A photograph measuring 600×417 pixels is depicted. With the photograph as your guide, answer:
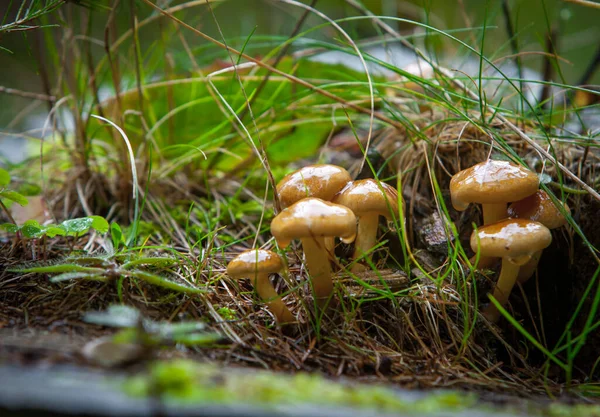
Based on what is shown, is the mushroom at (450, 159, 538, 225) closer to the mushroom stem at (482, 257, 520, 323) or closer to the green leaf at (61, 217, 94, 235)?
the mushroom stem at (482, 257, 520, 323)

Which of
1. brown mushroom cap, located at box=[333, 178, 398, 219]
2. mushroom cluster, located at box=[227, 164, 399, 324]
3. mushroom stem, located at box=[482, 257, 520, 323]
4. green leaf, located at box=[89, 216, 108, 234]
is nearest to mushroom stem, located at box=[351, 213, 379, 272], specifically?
mushroom cluster, located at box=[227, 164, 399, 324]

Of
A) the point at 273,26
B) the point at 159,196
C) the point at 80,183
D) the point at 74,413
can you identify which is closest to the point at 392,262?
the point at 159,196

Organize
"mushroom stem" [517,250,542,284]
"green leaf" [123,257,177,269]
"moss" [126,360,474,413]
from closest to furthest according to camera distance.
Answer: "moss" [126,360,474,413]
"green leaf" [123,257,177,269]
"mushroom stem" [517,250,542,284]

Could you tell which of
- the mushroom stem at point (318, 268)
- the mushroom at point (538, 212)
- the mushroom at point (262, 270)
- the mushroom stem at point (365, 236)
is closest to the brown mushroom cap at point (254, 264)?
the mushroom at point (262, 270)

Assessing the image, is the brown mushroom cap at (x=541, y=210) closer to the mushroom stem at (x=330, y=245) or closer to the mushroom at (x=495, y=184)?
the mushroom at (x=495, y=184)

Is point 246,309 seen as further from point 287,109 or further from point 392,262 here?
point 287,109

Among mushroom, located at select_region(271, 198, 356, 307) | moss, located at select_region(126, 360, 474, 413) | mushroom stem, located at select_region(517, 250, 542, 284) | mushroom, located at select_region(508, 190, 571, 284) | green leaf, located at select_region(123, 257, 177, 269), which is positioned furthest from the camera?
mushroom stem, located at select_region(517, 250, 542, 284)

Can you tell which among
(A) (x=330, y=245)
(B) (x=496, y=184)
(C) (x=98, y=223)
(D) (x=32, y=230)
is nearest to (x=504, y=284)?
(B) (x=496, y=184)
